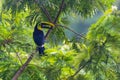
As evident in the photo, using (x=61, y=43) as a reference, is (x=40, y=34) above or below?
above

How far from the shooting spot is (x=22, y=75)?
4719 millimetres

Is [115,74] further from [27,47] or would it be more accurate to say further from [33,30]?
[33,30]

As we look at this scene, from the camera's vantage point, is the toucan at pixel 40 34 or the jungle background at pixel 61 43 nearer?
the jungle background at pixel 61 43

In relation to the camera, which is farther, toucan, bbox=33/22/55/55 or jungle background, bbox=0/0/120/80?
toucan, bbox=33/22/55/55

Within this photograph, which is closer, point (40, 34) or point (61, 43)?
point (61, 43)

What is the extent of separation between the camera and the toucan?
5.07 metres

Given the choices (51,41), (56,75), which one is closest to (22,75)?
(56,75)

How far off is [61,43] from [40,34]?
0.33 meters

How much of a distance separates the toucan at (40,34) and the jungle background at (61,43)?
6 cm

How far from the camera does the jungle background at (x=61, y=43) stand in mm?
4457

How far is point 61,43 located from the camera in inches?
216

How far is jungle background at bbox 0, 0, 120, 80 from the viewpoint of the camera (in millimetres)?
4457

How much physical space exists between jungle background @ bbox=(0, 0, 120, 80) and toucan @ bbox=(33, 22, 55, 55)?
62 millimetres

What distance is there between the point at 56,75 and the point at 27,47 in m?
0.52
